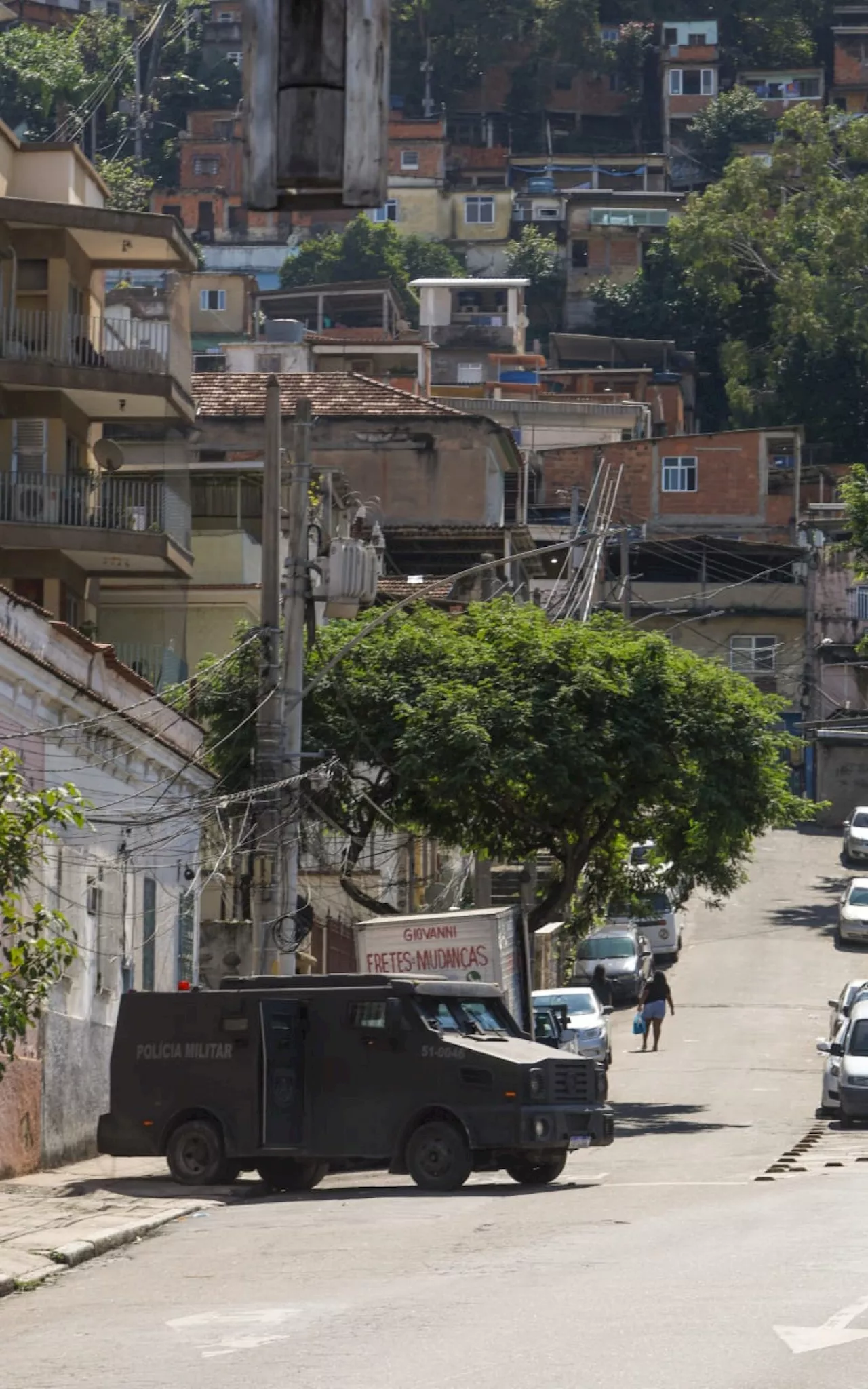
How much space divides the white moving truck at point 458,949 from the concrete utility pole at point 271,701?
238 cm

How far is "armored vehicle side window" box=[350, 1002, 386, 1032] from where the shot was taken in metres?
21.5

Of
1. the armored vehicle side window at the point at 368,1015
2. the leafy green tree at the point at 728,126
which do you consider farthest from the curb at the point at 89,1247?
the leafy green tree at the point at 728,126

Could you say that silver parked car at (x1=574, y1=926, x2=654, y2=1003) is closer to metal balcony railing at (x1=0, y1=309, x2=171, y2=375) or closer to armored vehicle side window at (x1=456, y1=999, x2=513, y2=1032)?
metal balcony railing at (x1=0, y1=309, x2=171, y2=375)

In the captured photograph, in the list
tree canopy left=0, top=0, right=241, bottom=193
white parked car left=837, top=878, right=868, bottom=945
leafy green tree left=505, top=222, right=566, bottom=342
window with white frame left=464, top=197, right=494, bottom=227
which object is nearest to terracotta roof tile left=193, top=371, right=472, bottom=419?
white parked car left=837, top=878, right=868, bottom=945

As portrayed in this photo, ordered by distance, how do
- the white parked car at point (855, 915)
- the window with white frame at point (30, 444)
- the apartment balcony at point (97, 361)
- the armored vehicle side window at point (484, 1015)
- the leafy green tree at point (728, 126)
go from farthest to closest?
the leafy green tree at point (728, 126) < the white parked car at point (855, 915) < the window with white frame at point (30, 444) < the apartment balcony at point (97, 361) < the armored vehicle side window at point (484, 1015)

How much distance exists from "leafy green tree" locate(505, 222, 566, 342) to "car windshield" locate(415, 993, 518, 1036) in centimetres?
9198

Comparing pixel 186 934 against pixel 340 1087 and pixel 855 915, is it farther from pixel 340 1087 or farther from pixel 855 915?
pixel 855 915

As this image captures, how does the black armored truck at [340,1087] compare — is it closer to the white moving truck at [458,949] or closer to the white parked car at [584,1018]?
the white moving truck at [458,949]

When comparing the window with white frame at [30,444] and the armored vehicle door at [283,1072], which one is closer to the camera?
the armored vehicle door at [283,1072]

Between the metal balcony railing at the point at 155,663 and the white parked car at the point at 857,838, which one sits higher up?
the metal balcony railing at the point at 155,663

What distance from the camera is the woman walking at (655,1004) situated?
38375 millimetres

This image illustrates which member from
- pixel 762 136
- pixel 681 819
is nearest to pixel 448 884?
pixel 681 819

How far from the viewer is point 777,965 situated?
49.4 m

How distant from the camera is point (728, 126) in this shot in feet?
410
